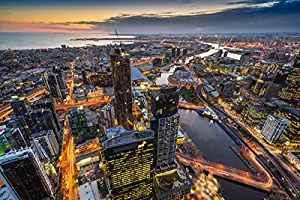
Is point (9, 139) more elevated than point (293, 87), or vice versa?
point (293, 87)

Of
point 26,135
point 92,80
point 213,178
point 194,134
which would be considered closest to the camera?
point 213,178

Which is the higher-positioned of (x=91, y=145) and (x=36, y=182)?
(x=36, y=182)

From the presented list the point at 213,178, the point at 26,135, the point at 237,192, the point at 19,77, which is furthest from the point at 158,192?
the point at 19,77

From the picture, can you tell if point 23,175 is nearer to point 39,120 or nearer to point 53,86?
point 39,120

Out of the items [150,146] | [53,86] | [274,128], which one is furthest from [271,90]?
[53,86]

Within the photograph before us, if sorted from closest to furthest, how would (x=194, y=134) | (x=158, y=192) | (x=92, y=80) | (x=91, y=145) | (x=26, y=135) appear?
1. (x=158, y=192)
2. (x=26, y=135)
3. (x=91, y=145)
4. (x=194, y=134)
5. (x=92, y=80)

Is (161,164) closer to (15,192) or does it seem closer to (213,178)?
(213,178)
